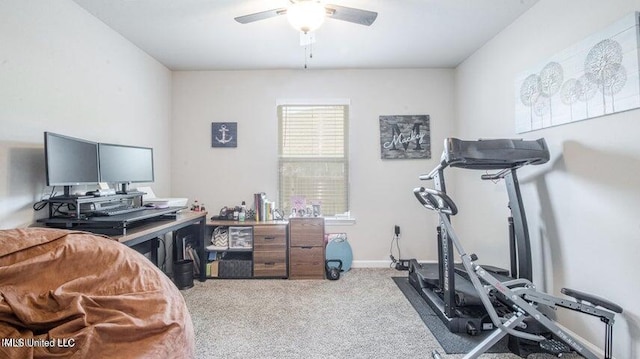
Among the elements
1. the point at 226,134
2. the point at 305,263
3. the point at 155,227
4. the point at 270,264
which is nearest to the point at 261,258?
the point at 270,264

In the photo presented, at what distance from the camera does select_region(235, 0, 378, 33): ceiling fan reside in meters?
1.84

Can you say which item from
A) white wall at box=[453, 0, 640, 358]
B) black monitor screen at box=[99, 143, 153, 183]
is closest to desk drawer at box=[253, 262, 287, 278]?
black monitor screen at box=[99, 143, 153, 183]

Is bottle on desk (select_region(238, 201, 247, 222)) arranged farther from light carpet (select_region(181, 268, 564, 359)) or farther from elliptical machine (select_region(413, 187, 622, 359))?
elliptical machine (select_region(413, 187, 622, 359))

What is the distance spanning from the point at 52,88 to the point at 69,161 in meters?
0.59

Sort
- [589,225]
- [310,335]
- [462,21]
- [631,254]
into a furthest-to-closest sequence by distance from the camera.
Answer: [462,21] < [310,335] < [589,225] < [631,254]

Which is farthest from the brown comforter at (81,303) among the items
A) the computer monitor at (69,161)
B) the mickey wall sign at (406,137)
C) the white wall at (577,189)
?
the mickey wall sign at (406,137)

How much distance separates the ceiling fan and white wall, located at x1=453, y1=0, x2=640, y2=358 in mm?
1438

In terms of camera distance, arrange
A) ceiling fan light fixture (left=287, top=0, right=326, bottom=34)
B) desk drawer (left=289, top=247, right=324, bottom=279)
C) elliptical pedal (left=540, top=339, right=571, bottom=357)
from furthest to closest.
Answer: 1. desk drawer (left=289, top=247, right=324, bottom=279)
2. ceiling fan light fixture (left=287, top=0, right=326, bottom=34)
3. elliptical pedal (left=540, top=339, right=571, bottom=357)

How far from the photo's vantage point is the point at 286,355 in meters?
1.81

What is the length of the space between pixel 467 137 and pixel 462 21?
52.7 inches

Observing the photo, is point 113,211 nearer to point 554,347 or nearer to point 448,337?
point 448,337

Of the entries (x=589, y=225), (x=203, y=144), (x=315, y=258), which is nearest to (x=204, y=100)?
(x=203, y=144)

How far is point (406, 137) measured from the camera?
3.60 meters

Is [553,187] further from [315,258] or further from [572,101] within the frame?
[315,258]
